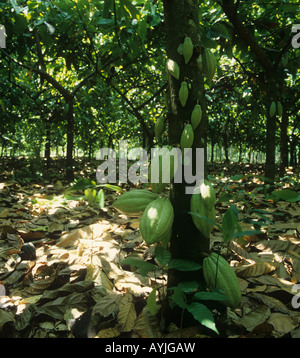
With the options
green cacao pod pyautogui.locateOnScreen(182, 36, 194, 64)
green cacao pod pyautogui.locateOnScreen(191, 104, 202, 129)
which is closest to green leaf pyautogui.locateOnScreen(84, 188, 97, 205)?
green cacao pod pyautogui.locateOnScreen(191, 104, 202, 129)

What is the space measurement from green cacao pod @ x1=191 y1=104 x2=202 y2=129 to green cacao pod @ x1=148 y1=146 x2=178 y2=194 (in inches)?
4.3

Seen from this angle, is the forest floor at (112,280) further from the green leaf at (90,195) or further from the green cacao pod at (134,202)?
the green cacao pod at (134,202)

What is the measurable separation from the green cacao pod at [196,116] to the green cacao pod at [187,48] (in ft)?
0.53

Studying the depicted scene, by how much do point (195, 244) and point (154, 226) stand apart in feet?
0.67

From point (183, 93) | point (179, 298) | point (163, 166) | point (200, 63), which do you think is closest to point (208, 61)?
point (200, 63)

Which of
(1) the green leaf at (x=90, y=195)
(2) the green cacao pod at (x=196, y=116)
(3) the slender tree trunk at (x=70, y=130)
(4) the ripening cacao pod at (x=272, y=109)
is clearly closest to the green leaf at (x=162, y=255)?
(1) the green leaf at (x=90, y=195)

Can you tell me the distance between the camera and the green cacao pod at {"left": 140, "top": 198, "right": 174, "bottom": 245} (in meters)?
0.79

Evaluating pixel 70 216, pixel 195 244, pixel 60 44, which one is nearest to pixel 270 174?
pixel 70 216

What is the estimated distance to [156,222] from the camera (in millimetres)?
793

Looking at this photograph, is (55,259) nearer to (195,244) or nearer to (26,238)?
(26,238)

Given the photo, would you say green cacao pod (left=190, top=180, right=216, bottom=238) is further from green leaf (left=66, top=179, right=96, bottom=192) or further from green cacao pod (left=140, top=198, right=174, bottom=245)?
green leaf (left=66, top=179, right=96, bottom=192)

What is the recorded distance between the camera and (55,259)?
1.51m

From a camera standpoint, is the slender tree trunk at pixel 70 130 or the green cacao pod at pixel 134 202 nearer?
the green cacao pod at pixel 134 202

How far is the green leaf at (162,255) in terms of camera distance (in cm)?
85
